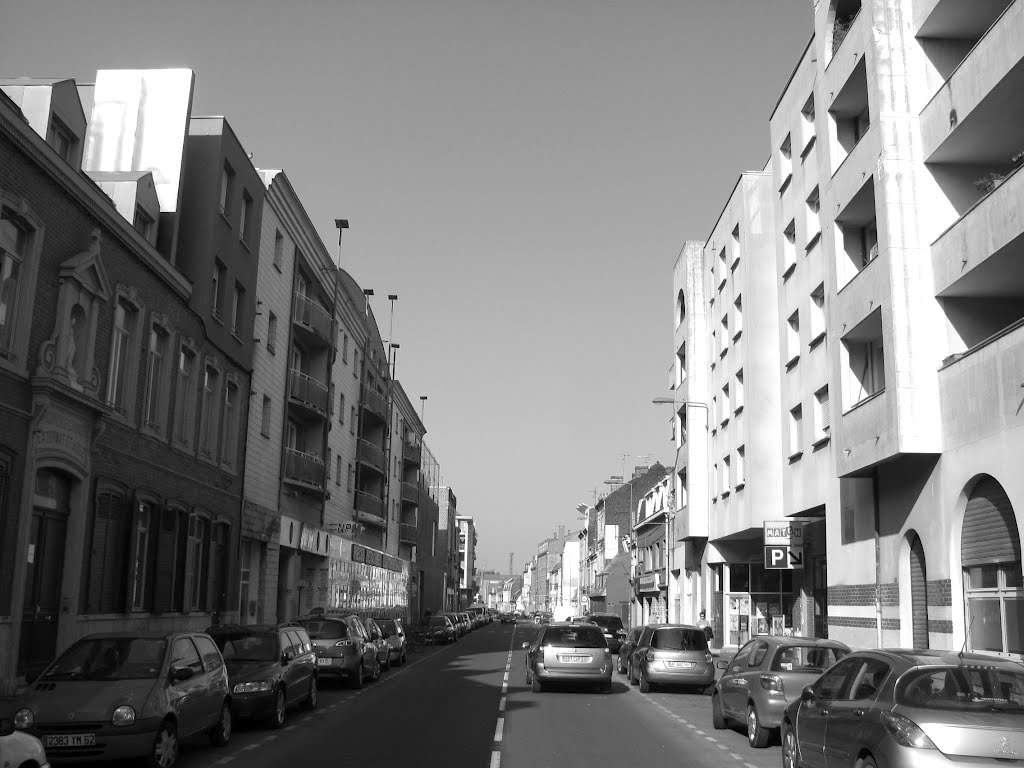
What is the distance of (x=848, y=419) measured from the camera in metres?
20.3

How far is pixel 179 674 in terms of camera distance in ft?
38.2

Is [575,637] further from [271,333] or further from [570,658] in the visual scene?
[271,333]

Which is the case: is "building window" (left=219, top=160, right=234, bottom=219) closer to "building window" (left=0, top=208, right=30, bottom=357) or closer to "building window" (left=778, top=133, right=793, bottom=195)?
"building window" (left=0, top=208, right=30, bottom=357)

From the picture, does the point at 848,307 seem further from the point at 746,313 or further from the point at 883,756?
the point at 883,756

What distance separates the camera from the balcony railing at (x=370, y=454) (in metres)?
48.5

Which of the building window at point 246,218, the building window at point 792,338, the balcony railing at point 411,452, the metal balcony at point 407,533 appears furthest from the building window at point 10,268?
the metal balcony at point 407,533

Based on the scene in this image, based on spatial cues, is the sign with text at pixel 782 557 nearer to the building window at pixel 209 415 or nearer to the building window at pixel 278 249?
the building window at pixel 209 415

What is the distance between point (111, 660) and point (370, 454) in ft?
126

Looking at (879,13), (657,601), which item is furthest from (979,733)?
(657,601)

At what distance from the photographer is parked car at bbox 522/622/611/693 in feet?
70.5

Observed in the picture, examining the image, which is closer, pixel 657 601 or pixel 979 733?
pixel 979 733

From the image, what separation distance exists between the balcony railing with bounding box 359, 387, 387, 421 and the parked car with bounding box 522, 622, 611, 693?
28.0 metres

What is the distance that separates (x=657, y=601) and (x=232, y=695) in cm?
4362

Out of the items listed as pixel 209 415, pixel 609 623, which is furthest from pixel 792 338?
pixel 609 623
